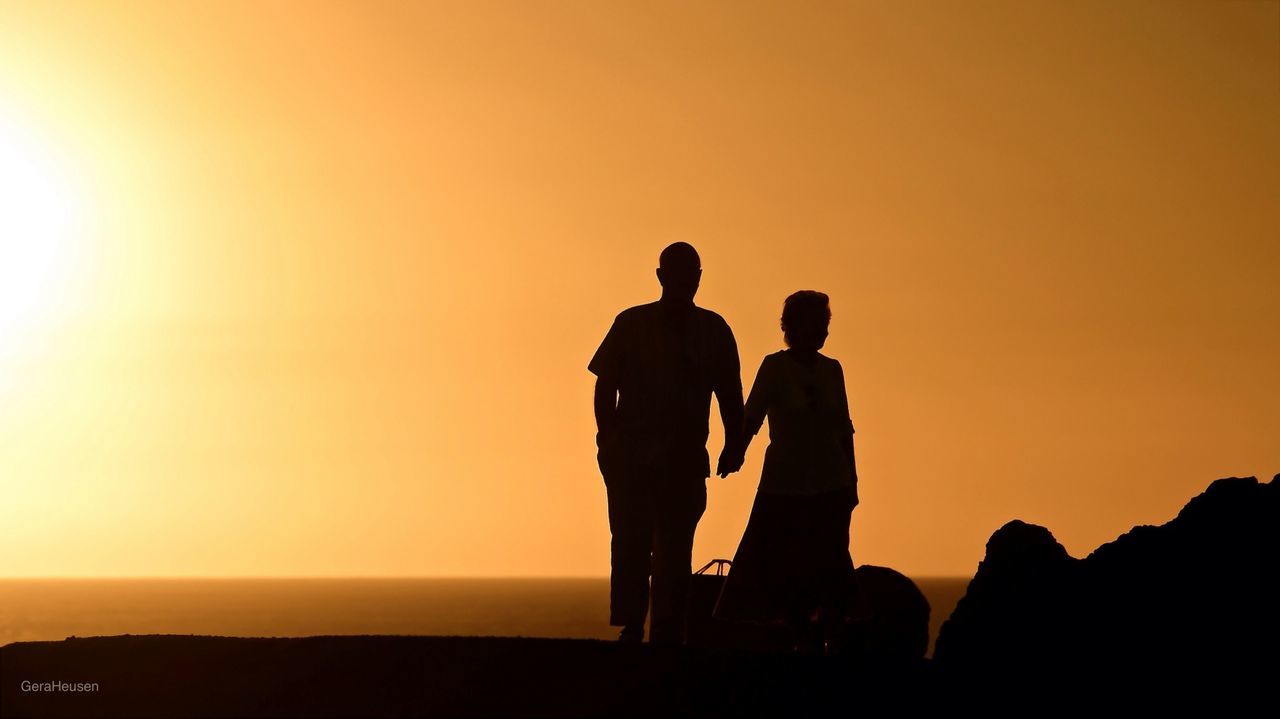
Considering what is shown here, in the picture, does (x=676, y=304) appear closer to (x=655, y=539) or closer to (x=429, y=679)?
(x=655, y=539)

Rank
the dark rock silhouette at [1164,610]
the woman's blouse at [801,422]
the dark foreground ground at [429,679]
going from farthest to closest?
the woman's blouse at [801,422], the dark rock silhouette at [1164,610], the dark foreground ground at [429,679]

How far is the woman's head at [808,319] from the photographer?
11.9 metres

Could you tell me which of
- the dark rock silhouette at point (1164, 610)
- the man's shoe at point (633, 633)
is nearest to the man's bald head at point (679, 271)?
the man's shoe at point (633, 633)

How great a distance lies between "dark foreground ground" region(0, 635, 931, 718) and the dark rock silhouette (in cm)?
124

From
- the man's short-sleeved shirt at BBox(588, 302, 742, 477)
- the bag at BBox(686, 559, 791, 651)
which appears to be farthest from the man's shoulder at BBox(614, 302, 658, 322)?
the bag at BBox(686, 559, 791, 651)

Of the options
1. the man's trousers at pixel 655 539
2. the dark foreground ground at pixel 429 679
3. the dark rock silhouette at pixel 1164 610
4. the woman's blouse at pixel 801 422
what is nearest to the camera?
the dark foreground ground at pixel 429 679

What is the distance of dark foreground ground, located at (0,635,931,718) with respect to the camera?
9180mm

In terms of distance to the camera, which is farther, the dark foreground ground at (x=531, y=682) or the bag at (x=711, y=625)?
the bag at (x=711, y=625)

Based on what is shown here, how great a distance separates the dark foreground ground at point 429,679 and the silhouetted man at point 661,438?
822 millimetres

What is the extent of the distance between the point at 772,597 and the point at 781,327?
1987 mm

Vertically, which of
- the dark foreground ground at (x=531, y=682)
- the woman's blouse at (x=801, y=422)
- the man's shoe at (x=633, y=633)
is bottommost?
the dark foreground ground at (x=531, y=682)

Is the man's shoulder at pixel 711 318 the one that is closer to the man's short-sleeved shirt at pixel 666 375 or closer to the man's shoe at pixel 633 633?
the man's short-sleeved shirt at pixel 666 375

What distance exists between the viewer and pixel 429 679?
969 cm

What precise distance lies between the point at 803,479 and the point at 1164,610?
10.1 feet
